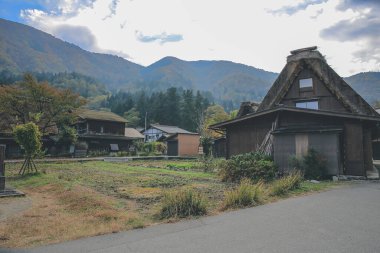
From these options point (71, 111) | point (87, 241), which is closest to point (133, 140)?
point (71, 111)

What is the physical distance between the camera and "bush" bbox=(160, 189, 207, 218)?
7.69m

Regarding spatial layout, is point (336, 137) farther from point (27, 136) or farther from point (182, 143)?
point (182, 143)

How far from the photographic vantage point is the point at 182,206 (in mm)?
7879

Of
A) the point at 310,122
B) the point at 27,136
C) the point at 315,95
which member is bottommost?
the point at 27,136

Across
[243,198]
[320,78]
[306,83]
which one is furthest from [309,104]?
[243,198]

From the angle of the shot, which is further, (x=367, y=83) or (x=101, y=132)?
(x=367, y=83)

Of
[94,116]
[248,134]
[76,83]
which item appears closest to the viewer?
[248,134]

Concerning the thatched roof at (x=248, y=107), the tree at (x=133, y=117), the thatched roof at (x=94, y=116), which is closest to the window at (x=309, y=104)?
the thatched roof at (x=248, y=107)

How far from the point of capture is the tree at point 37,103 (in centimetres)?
3794

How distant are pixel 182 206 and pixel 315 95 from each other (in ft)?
59.1

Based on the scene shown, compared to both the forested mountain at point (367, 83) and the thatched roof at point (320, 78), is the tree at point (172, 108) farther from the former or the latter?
the forested mountain at point (367, 83)

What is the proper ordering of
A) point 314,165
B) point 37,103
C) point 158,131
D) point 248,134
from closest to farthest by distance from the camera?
point 314,165 < point 248,134 < point 37,103 < point 158,131

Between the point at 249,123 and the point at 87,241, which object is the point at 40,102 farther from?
the point at 87,241

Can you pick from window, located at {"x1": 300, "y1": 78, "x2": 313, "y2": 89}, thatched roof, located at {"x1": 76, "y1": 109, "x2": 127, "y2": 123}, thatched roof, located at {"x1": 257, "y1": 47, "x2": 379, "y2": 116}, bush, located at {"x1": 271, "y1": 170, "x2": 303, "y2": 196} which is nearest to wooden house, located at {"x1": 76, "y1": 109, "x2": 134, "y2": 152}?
thatched roof, located at {"x1": 76, "y1": 109, "x2": 127, "y2": 123}
